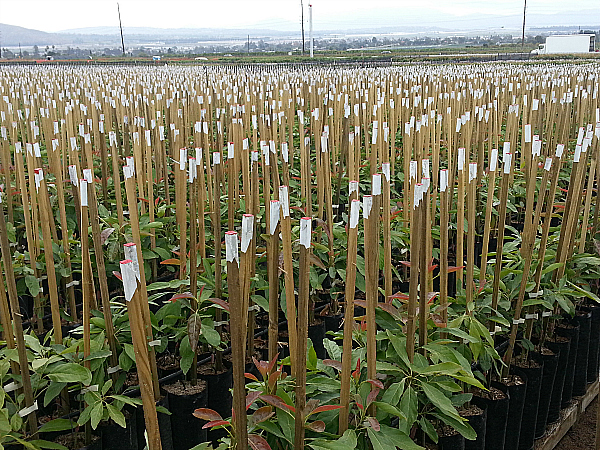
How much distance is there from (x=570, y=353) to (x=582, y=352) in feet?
0.46

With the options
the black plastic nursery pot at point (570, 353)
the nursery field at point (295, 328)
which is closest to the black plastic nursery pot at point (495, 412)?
the nursery field at point (295, 328)

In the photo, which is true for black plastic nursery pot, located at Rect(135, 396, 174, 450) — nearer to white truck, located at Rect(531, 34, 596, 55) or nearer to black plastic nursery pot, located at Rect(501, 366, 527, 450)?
black plastic nursery pot, located at Rect(501, 366, 527, 450)

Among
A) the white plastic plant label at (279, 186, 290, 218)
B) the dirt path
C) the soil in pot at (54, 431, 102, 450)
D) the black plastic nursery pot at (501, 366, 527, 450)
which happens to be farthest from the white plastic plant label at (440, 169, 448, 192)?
the dirt path

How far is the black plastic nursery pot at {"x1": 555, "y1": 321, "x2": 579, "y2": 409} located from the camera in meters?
2.40

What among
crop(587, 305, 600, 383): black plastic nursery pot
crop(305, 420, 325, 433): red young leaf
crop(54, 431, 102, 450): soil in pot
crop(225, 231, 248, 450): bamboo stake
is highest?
crop(225, 231, 248, 450): bamboo stake

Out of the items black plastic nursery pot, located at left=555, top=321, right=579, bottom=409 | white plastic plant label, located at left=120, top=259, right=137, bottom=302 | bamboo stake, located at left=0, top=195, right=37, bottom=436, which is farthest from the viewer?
black plastic nursery pot, located at left=555, top=321, right=579, bottom=409

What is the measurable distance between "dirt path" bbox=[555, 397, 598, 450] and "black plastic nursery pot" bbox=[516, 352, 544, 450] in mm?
369

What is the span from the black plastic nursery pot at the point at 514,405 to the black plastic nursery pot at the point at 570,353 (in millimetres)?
426

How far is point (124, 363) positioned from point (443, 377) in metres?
0.99

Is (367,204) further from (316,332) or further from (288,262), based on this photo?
(316,332)

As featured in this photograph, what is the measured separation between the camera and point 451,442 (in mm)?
1768

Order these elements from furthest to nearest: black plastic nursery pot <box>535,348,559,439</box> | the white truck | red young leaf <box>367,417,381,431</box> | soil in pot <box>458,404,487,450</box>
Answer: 1. the white truck
2. black plastic nursery pot <box>535,348,559,439</box>
3. soil in pot <box>458,404,487,450</box>
4. red young leaf <box>367,417,381,431</box>

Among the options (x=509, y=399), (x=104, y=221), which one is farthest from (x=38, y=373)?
(x=509, y=399)

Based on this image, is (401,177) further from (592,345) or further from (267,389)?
(267,389)
